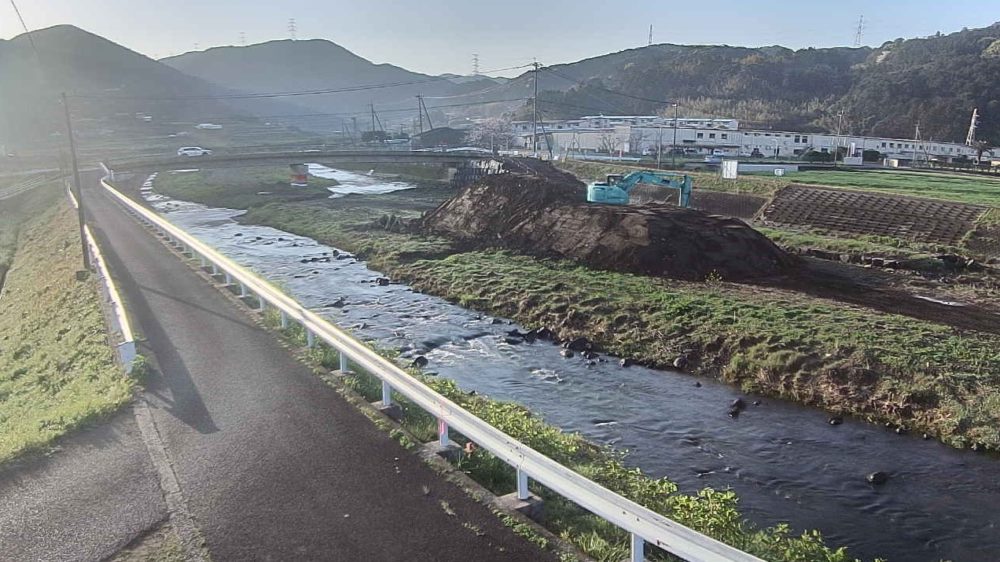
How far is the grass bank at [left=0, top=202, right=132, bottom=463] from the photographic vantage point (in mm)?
11125

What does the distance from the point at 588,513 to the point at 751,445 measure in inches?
317

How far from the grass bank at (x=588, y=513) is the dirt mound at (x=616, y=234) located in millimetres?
18963

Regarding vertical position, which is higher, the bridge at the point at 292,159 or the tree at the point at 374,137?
the tree at the point at 374,137

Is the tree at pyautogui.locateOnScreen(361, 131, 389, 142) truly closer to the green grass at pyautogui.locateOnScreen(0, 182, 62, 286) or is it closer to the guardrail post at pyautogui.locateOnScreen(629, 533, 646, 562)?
the green grass at pyautogui.locateOnScreen(0, 182, 62, 286)

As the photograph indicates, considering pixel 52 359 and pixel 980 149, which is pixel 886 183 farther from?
pixel 52 359

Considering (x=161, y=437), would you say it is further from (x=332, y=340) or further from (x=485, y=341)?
(x=485, y=341)

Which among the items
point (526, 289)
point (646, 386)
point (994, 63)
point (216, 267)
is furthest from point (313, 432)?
point (994, 63)

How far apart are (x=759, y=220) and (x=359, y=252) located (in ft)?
94.6

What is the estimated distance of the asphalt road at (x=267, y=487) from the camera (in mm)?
7266

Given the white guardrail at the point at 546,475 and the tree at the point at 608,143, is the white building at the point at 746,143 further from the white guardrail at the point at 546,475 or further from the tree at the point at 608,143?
the white guardrail at the point at 546,475

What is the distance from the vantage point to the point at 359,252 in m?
38.6

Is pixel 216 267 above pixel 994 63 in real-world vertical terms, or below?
below

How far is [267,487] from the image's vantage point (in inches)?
338

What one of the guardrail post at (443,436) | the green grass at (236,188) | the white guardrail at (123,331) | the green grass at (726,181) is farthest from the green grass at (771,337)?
the green grass at (236,188)
